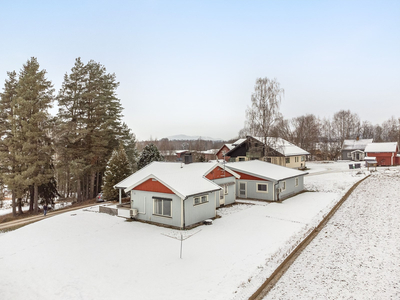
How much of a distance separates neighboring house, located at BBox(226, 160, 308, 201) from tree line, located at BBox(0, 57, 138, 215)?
50.4 ft

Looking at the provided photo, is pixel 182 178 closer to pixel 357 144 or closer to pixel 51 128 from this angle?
pixel 51 128

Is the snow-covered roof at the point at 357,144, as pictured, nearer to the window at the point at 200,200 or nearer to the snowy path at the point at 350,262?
the snowy path at the point at 350,262

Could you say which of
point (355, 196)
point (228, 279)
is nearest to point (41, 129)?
point (228, 279)

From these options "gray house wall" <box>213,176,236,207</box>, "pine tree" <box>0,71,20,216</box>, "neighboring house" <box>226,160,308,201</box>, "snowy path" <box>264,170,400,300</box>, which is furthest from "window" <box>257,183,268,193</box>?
"pine tree" <box>0,71,20,216</box>

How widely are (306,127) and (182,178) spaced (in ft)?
191

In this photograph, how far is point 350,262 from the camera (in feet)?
32.8

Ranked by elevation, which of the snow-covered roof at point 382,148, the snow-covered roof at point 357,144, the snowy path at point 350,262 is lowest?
the snowy path at point 350,262

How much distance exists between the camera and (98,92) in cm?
2752

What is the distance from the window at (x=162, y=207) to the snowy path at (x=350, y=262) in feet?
25.6

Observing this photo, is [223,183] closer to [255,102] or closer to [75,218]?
[75,218]

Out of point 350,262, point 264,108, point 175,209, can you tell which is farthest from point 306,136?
point 350,262

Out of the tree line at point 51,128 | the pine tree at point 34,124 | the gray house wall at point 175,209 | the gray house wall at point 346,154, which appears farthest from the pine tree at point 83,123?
the gray house wall at point 346,154

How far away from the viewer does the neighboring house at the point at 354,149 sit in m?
52.5

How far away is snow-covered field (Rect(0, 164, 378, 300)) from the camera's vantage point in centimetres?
816
